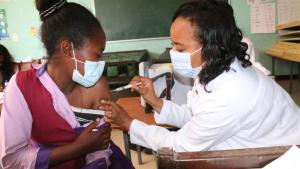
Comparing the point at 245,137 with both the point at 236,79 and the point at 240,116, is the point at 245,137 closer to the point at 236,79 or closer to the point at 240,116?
the point at 240,116

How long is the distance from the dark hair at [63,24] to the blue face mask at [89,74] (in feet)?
0.29

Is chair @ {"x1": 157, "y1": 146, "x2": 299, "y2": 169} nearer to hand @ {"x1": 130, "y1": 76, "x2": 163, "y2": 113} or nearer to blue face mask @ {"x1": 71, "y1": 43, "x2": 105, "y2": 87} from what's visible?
blue face mask @ {"x1": 71, "y1": 43, "x2": 105, "y2": 87}

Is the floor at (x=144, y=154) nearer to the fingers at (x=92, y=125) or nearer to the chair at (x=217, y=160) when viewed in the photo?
the fingers at (x=92, y=125)

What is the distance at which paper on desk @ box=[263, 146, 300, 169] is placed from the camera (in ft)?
2.27

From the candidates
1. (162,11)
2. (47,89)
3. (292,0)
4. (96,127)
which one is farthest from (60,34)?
(292,0)

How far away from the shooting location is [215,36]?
3.51 feet

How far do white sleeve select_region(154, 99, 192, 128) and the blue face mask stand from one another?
39cm

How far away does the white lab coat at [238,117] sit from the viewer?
100 cm

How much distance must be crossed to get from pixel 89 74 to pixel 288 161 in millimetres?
843

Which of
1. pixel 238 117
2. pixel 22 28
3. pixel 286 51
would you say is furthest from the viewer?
pixel 22 28

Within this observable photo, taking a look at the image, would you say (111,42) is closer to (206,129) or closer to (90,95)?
(90,95)

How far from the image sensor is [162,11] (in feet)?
15.8

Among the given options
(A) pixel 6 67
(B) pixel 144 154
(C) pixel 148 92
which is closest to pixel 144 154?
(B) pixel 144 154

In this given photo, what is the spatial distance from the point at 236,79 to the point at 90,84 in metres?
0.65
